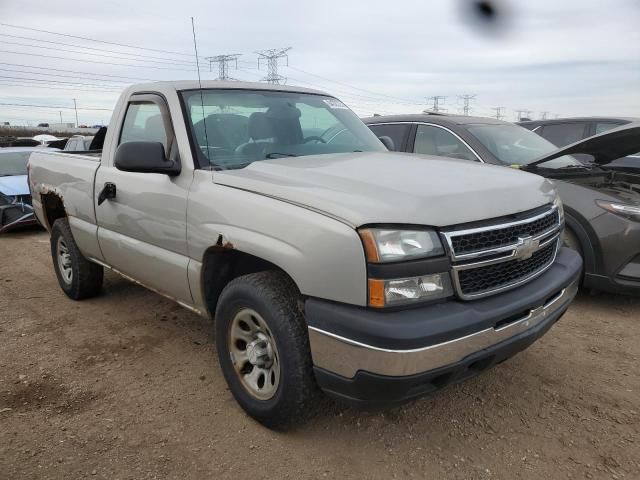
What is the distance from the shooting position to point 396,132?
6.28 metres

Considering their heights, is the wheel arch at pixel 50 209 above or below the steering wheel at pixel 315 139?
below

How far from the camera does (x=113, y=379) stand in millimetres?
3467

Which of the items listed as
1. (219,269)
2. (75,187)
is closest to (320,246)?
(219,269)

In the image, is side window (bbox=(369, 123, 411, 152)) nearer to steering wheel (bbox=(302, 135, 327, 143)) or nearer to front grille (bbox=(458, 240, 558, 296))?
steering wheel (bbox=(302, 135, 327, 143))

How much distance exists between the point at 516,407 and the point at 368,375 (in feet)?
4.28

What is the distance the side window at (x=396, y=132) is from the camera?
6160 mm

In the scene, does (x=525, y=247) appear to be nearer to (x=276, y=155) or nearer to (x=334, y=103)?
(x=276, y=155)

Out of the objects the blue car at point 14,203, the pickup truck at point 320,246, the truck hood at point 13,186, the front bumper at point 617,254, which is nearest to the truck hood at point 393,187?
the pickup truck at point 320,246

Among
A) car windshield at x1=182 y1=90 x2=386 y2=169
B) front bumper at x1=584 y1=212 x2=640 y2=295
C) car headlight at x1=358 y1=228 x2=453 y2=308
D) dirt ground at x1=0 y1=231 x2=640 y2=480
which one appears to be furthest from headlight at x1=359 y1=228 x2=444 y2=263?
front bumper at x1=584 y1=212 x2=640 y2=295

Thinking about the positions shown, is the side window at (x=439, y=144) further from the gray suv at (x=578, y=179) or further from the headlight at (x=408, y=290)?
the headlight at (x=408, y=290)

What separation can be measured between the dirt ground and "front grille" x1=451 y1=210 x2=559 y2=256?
816 millimetres

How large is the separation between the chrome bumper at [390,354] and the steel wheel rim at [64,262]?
3702 millimetres

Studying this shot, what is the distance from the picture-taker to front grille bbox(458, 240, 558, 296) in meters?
2.36

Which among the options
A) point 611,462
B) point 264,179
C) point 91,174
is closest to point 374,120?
point 91,174
